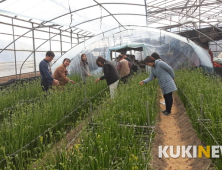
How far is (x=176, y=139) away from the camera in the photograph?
3.99 metres

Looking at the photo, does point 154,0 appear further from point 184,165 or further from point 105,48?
point 184,165

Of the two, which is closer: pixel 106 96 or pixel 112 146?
pixel 112 146

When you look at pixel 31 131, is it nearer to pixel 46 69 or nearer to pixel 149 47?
pixel 46 69

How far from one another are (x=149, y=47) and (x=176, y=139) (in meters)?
6.98

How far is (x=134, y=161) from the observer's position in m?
2.04

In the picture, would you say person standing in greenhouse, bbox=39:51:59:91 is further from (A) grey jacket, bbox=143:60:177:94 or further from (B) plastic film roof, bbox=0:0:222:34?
(A) grey jacket, bbox=143:60:177:94

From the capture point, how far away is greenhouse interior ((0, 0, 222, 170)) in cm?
244

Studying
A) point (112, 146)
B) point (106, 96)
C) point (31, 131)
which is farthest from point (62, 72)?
point (112, 146)

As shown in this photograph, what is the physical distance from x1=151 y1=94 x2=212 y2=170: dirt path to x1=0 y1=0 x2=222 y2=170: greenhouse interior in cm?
2

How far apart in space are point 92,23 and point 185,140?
8.17 meters

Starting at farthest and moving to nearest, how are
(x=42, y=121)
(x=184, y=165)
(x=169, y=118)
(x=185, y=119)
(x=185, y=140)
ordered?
1. (x=169, y=118)
2. (x=185, y=119)
3. (x=185, y=140)
4. (x=42, y=121)
5. (x=184, y=165)

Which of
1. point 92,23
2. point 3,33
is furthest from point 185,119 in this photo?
point 3,33

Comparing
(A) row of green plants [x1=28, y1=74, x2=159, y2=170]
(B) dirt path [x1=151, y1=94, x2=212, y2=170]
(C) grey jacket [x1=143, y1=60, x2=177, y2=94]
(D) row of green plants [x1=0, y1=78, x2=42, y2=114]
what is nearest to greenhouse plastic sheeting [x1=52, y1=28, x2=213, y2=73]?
(D) row of green plants [x1=0, y1=78, x2=42, y2=114]

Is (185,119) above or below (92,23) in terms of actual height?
below
